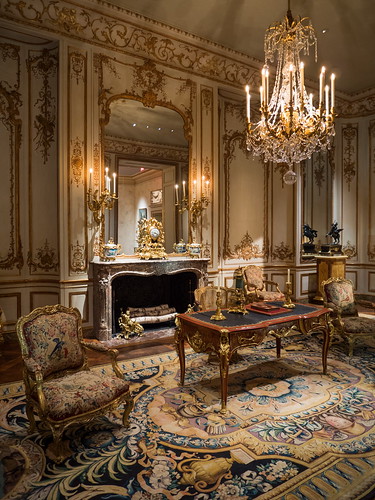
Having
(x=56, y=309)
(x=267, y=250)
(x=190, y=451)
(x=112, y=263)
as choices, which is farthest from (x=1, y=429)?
(x=267, y=250)

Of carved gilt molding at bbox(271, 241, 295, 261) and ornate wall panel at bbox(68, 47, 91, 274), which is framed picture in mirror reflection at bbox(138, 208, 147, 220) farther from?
carved gilt molding at bbox(271, 241, 295, 261)

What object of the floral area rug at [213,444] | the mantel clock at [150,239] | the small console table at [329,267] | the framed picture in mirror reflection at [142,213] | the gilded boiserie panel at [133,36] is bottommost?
the floral area rug at [213,444]

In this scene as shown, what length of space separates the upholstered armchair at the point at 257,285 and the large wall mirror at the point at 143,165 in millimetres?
1246

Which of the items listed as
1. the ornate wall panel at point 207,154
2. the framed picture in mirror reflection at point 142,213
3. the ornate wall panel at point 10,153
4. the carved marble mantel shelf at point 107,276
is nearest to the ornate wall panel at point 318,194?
the ornate wall panel at point 207,154

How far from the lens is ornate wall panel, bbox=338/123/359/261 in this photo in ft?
23.7

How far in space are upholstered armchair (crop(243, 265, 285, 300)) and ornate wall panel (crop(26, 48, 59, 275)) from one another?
9.21ft

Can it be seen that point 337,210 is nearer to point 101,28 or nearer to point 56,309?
point 101,28

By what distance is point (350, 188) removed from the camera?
730 cm

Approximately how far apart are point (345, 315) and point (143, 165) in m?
3.15

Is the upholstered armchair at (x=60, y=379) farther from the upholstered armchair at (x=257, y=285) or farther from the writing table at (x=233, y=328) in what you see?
the upholstered armchair at (x=257, y=285)

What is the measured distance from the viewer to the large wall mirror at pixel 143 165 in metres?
4.81

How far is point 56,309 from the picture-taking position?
2.64 m

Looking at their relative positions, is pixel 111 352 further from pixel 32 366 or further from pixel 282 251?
pixel 282 251

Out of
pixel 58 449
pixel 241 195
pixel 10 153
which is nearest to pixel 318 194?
pixel 241 195
